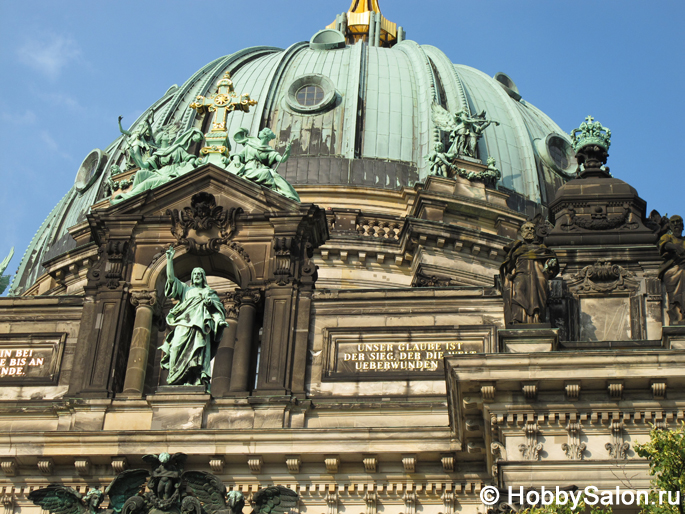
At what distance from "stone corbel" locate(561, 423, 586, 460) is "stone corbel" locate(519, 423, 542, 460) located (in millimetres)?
443

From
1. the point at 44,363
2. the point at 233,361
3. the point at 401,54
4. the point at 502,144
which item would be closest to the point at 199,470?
the point at 233,361

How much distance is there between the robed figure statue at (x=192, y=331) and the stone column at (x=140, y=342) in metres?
0.78

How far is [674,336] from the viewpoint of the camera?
2398 cm

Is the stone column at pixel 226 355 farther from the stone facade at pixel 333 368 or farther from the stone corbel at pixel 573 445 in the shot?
the stone corbel at pixel 573 445

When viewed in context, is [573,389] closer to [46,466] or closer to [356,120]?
[46,466]

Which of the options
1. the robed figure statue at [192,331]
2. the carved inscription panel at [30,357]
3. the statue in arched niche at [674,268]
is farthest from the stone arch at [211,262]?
the statue in arched niche at [674,268]

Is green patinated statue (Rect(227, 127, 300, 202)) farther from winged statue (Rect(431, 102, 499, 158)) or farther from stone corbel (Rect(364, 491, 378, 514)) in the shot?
winged statue (Rect(431, 102, 499, 158))

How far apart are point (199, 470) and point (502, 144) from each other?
79.5 feet

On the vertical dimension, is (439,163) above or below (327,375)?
above

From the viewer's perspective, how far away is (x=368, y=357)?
90.0ft

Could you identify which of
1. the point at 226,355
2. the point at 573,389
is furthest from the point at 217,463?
the point at 573,389

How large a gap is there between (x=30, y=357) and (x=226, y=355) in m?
3.90

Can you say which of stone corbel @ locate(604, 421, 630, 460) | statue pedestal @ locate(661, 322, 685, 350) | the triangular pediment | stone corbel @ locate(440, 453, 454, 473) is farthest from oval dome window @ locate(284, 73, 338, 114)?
stone corbel @ locate(604, 421, 630, 460)

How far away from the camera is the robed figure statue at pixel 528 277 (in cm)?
2539
